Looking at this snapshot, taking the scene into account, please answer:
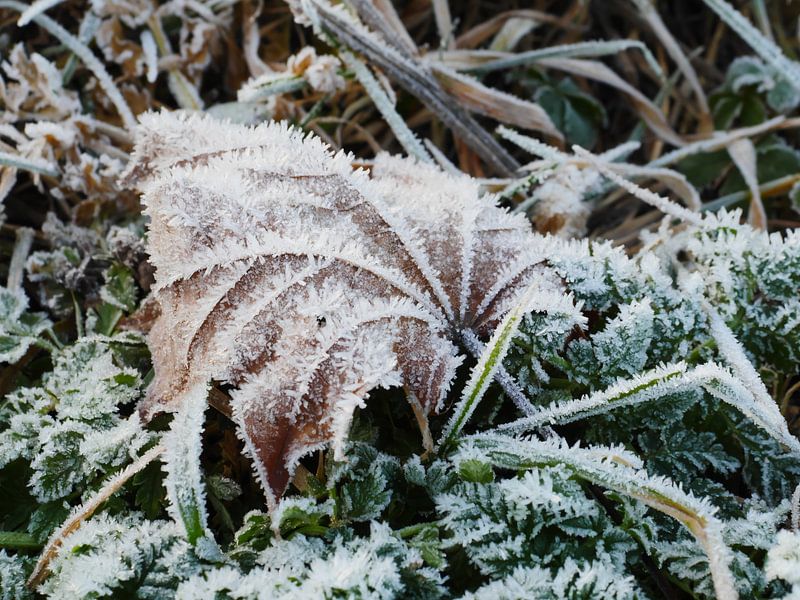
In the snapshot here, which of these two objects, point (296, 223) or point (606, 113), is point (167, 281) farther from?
point (606, 113)

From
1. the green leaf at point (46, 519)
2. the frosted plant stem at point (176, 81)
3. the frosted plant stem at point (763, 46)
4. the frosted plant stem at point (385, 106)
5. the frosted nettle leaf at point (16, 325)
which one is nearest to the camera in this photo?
the green leaf at point (46, 519)

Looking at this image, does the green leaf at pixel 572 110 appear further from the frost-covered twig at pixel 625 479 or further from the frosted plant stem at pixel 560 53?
the frost-covered twig at pixel 625 479

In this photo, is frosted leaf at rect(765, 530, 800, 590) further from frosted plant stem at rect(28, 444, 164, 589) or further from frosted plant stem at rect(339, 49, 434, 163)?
frosted plant stem at rect(339, 49, 434, 163)

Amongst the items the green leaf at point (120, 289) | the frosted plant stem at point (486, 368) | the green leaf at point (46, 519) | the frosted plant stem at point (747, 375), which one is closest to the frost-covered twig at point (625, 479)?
the frosted plant stem at point (486, 368)

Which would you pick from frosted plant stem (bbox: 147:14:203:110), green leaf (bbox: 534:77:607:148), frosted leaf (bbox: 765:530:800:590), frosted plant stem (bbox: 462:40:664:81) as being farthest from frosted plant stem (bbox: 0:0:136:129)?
frosted leaf (bbox: 765:530:800:590)

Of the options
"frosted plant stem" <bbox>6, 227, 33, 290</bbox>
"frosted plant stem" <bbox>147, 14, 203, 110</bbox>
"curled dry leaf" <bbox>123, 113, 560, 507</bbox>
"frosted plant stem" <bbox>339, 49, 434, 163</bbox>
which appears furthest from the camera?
"frosted plant stem" <bbox>147, 14, 203, 110</bbox>

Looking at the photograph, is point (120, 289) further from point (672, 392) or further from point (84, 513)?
point (672, 392)

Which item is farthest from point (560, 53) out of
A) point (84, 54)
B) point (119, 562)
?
point (119, 562)
